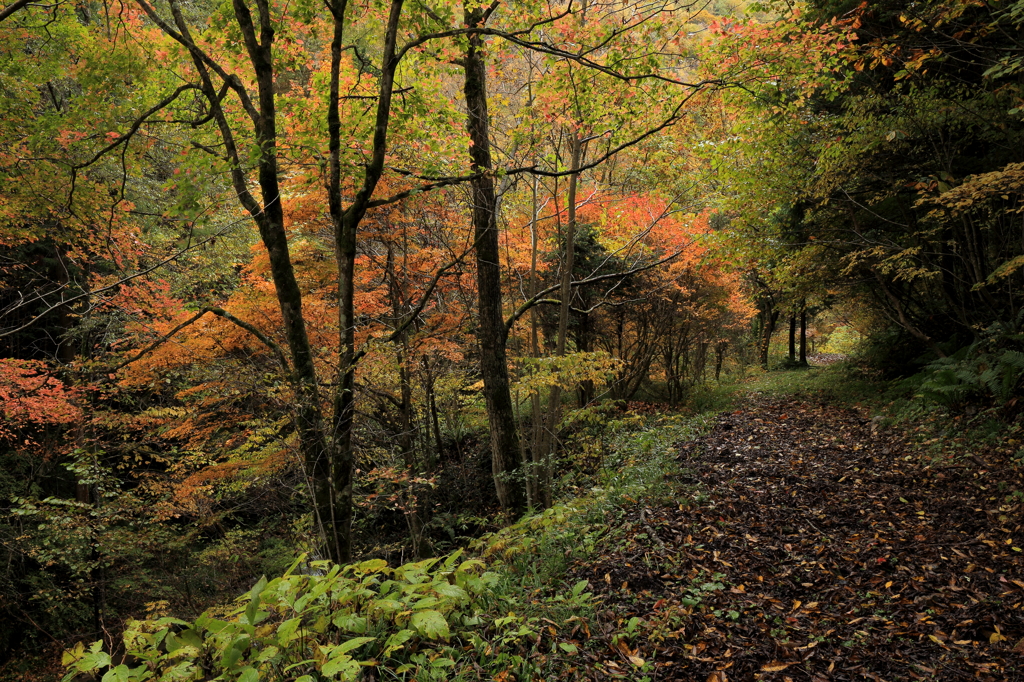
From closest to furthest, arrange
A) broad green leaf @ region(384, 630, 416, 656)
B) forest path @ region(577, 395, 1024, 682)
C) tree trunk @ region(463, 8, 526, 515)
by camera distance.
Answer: broad green leaf @ region(384, 630, 416, 656), forest path @ region(577, 395, 1024, 682), tree trunk @ region(463, 8, 526, 515)

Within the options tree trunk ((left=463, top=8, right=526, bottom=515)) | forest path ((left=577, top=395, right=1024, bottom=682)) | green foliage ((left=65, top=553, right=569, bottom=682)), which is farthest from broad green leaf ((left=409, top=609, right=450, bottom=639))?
tree trunk ((left=463, top=8, right=526, bottom=515))

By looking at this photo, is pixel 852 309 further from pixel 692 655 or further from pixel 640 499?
pixel 692 655

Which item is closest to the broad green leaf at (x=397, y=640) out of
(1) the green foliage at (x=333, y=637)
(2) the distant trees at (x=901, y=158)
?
(1) the green foliage at (x=333, y=637)

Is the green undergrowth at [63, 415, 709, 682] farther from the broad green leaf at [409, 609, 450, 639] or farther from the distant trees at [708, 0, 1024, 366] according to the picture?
the distant trees at [708, 0, 1024, 366]

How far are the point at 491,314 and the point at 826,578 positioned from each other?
15.6 feet

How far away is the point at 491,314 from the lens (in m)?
7.26

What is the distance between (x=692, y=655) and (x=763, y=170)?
821 cm

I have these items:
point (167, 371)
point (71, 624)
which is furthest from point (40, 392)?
point (71, 624)

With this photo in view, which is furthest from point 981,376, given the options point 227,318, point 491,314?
point 227,318

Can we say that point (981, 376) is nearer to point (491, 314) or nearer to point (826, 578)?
point (826, 578)

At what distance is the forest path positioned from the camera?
3078 millimetres

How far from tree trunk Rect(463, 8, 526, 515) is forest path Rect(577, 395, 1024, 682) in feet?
7.63

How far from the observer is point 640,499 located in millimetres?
5785

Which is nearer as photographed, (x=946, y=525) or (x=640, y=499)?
(x=946, y=525)
